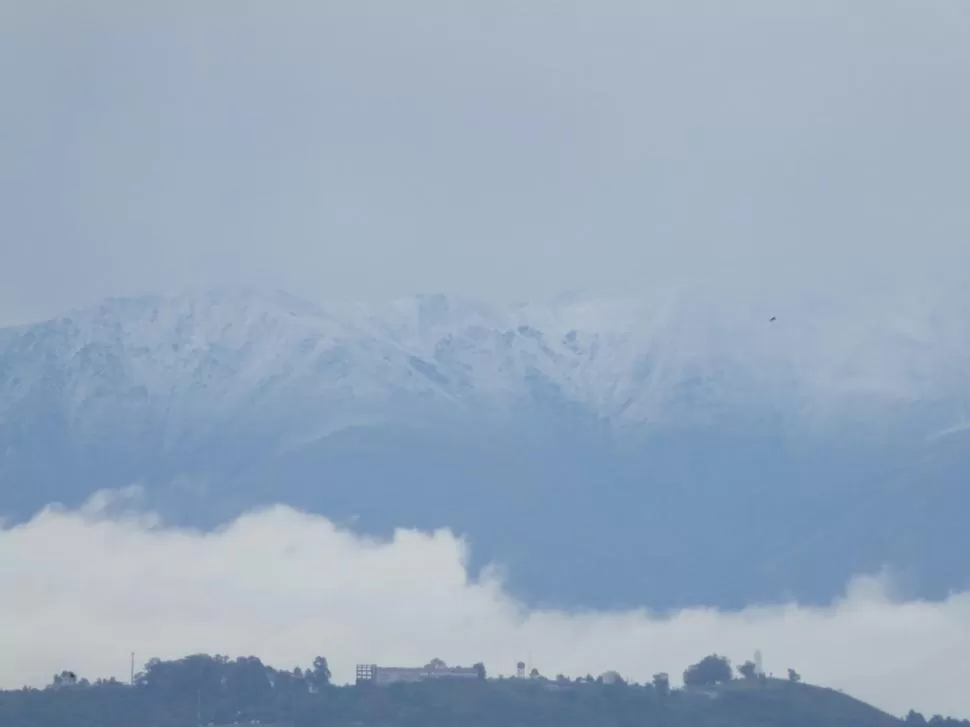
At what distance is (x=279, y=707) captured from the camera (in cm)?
11525

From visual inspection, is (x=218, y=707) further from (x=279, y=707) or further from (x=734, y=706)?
(x=734, y=706)

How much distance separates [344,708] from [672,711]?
13.3 m

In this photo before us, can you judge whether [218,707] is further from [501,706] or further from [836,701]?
[836,701]

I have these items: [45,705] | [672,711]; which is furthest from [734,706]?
[45,705]

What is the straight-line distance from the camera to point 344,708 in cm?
11562

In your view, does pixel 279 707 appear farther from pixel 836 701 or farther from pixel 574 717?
pixel 836 701

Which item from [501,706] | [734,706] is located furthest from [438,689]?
[734,706]

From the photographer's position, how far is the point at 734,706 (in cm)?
11500

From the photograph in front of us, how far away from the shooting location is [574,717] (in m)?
115

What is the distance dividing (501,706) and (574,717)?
9.75ft

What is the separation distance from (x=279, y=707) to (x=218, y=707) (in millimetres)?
2538

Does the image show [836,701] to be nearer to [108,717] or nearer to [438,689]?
[438,689]

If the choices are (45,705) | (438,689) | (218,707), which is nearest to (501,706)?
(438,689)

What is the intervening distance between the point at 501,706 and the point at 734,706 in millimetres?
9383
